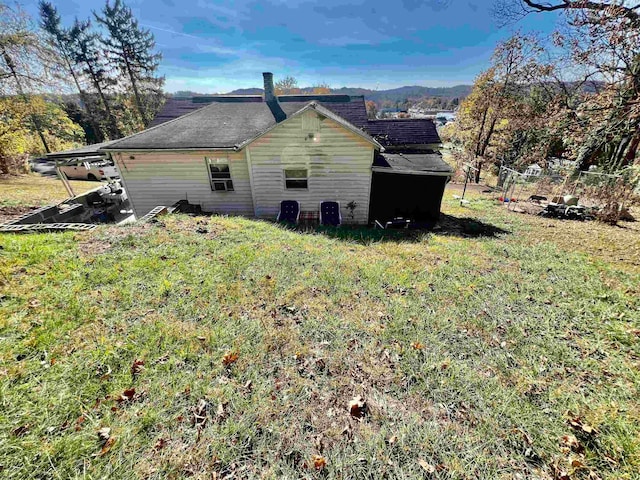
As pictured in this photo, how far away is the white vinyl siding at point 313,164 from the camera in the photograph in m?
9.63

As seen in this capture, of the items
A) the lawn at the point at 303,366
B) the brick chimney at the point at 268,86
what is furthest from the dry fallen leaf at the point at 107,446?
the brick chimney at the point at 268,86

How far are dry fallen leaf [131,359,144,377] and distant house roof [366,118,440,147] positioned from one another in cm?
1457

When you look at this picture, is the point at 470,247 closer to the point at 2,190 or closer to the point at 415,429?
the point at 415,429

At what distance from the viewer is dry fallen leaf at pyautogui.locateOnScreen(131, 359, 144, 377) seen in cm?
298

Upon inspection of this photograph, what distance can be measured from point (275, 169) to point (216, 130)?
3421 mm

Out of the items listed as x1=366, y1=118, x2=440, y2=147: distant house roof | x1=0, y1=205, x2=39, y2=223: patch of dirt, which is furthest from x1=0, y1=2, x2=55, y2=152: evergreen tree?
x1=366, y1=118, x2=440, y2=147: distant house roof

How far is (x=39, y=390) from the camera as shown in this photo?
2594 millimetres

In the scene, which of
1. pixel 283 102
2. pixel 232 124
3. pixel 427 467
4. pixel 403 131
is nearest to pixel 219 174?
pixel 232 124

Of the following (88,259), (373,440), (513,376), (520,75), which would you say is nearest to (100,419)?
(373,440)

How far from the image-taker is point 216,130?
11000 mm

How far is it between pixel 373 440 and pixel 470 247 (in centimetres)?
682

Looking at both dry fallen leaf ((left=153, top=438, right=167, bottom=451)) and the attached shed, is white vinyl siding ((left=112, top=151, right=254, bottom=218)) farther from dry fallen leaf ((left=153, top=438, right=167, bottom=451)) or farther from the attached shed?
dry fallen leaf ((left=153, top=438, right=167, bottom=451))

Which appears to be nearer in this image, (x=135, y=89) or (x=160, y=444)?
(x=160, y=444)

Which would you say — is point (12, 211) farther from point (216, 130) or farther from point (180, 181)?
point (216, 130)
